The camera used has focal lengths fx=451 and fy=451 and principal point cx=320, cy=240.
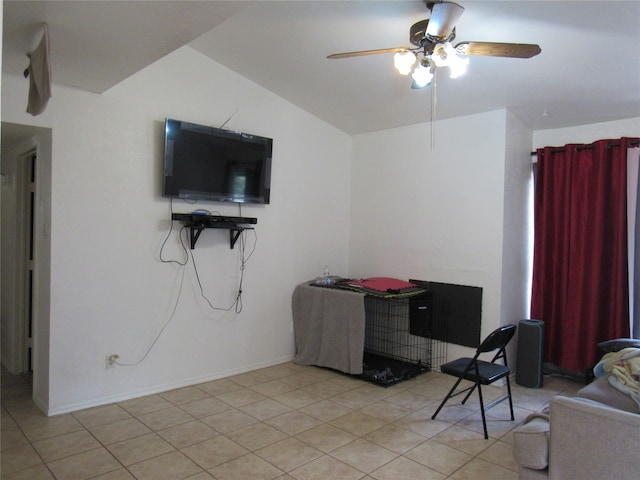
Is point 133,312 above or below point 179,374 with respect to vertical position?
above

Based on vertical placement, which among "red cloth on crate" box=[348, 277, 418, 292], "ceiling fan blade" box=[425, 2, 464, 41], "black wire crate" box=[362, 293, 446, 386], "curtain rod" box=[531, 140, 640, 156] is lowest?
"black wire crate" box=[362, 293, 446, 386]

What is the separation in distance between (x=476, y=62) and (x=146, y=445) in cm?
334

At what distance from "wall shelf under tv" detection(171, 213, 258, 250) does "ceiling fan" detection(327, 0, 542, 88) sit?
1806mm

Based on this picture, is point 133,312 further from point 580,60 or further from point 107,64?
point 580,60

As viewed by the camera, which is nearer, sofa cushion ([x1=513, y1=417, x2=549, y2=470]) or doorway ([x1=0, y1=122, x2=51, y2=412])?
sofa cushion ([x1=513, y1=417, x2=549, y2=470])

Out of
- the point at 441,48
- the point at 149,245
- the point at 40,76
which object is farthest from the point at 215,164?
the point at 441,48

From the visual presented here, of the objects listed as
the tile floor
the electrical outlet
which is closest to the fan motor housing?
the tile floor

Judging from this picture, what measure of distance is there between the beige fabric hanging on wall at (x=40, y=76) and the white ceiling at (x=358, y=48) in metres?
0.11

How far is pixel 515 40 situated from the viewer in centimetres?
280

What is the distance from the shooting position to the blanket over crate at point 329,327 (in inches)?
157

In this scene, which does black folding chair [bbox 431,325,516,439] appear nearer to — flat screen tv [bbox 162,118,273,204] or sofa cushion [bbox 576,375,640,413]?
sofa cushion [bbox 576,375,640,413]

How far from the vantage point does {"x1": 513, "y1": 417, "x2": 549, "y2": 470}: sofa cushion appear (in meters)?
1.88

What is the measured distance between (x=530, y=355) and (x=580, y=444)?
2198 mm

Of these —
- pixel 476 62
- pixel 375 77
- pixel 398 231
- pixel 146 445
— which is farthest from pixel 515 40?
pixel 146 445
